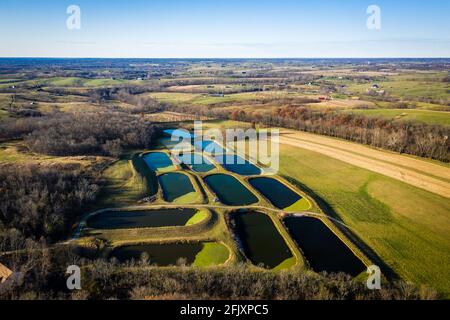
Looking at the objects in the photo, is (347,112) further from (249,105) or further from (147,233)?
(147,233)

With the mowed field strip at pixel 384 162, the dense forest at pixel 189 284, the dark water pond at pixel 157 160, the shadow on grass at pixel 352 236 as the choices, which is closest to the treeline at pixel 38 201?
the dense forest at pixel 189 284

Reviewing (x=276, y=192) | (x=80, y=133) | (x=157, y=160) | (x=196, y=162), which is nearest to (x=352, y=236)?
(x=276, y=192)

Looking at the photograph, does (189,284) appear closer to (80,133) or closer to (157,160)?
(157,160)

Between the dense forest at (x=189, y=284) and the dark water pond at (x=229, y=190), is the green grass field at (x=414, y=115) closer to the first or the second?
the dark water pond at (x=229, y=190)

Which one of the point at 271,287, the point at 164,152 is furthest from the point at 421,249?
the point at 164,152

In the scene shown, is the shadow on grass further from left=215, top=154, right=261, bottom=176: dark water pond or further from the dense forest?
left=215, top=154, right=261, bottom=176: dark water pond

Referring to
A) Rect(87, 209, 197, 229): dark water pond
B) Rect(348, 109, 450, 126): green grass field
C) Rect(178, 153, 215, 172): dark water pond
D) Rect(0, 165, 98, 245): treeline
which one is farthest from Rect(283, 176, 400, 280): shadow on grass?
Rect(348, 109, 450, 126): green grass field
